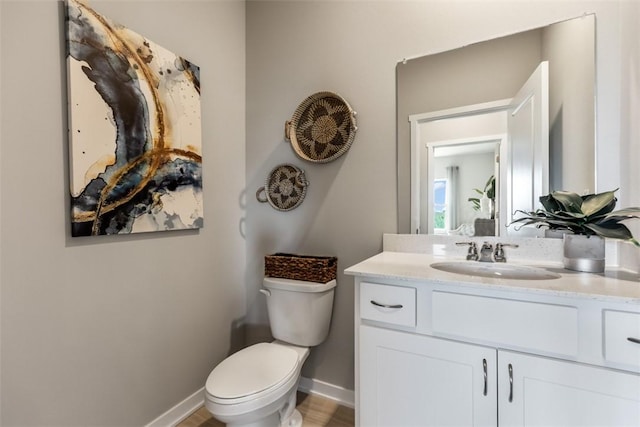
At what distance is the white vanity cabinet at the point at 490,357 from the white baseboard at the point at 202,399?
618 millimetres

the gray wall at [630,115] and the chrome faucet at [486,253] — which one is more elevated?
the gray wall at [630,115]

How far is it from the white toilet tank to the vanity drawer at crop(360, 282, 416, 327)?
1.56 feet

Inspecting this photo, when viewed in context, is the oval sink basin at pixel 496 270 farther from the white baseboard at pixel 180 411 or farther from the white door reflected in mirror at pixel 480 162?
the white baseboard at pixel 180 411

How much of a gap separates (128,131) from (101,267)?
23.6 inches

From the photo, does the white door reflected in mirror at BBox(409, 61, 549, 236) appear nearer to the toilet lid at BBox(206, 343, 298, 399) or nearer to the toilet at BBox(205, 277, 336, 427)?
the toilet at BBox(205, 277, 336, 427)

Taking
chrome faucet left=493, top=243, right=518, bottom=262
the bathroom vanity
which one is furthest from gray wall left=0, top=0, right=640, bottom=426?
the bathroom vanity

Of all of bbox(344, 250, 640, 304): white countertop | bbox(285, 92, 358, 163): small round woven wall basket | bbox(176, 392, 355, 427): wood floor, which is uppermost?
bbox(285, 92, 358, 163): small round woven wall basket

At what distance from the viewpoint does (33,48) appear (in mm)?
1082

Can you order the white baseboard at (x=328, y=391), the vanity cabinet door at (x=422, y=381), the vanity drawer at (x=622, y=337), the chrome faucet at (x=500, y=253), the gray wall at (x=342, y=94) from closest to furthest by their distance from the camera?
the vanity drawer at (x=622, y=337)
the vanity cabinet door at (x=422, y=381)
the chrome faucet at (x=500, y=253)
the gray wall at (x=342, y=94)
the white baseboard at (x=328, y=391)

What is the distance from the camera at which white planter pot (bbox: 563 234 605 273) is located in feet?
3.74

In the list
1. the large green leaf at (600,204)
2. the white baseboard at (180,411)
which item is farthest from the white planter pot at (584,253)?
the white baseboard at (180,411)

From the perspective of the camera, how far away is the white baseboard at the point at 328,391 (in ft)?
5.79

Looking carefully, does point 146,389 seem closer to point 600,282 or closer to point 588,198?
point 600,282

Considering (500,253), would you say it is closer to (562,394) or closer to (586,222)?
(586,222)
